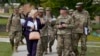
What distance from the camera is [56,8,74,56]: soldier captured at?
15234 millimetres

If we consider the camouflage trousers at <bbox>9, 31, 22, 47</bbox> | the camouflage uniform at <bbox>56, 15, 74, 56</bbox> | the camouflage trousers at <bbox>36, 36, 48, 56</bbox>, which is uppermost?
the camouflage uniform at <bbox>56, 15, 74, 56</bbox>

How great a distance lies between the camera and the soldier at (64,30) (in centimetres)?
1523

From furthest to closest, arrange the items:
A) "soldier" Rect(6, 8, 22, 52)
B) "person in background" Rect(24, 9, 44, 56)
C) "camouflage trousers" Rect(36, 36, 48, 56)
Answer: "soldier" Rect(6, 8, 22, 52)
"camouflage trousers" Rect(36, 36, 48, 56)
"person in background" Rect(24, 9, 44, 56)

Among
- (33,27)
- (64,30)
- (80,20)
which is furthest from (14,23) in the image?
(64,30)

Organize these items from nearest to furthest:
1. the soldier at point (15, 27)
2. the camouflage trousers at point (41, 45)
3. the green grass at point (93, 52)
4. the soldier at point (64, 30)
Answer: the soldier at point (64, 30) < the camouflage trousers at point (41, 45) < the green grass at point (93, 52) < the soldier at point (15, 27)

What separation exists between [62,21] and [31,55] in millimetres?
1393

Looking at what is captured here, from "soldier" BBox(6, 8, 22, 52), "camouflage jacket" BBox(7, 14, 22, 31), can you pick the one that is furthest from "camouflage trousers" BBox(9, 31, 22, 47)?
"camouflage jacket" BBox(7, 14, 22, 31)

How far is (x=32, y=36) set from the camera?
15180mm

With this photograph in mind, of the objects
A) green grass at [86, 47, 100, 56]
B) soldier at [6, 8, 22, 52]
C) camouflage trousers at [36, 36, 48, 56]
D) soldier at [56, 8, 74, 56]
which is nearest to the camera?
soldier at [56, 8, 74, 56]

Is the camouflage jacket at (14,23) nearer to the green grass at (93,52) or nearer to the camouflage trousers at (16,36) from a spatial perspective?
the camouflage trousers at (16,36)

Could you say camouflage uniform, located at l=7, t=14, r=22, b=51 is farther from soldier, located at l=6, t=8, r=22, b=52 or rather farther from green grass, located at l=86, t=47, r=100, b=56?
green grass, located at l=86, t=47, r=100, b=56

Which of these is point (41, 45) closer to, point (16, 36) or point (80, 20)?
point (80, 20)

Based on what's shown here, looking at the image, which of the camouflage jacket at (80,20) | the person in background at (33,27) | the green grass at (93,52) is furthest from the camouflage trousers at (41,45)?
the green grass at (93,52)

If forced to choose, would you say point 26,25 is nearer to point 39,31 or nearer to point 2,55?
point 39,31
